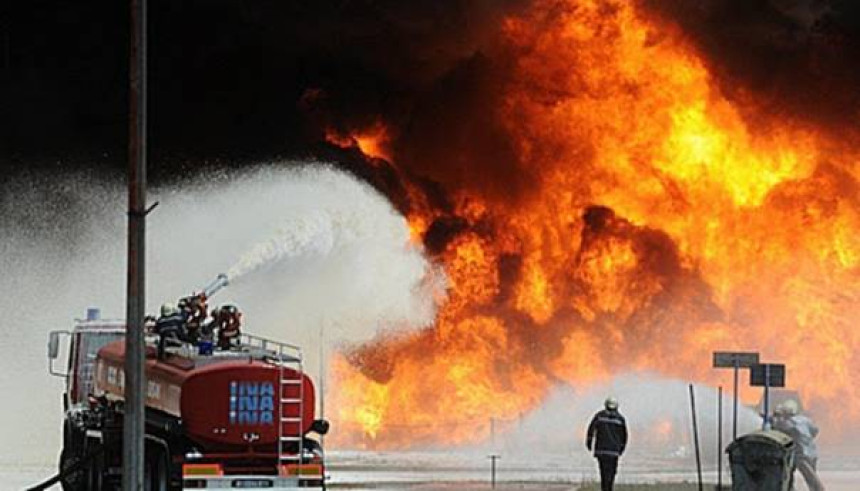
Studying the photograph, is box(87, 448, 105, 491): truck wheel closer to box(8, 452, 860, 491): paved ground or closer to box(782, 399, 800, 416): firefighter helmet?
box(8, 452, 860, 491): paved ground

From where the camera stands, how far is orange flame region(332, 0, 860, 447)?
40.4 metres

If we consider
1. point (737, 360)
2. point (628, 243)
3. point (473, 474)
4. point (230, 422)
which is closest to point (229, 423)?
point (230, 422)

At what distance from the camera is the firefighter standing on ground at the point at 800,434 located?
27.4m

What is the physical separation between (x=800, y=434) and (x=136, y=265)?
1192 centimetres

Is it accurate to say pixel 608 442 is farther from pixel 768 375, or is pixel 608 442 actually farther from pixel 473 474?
pixel 473 474

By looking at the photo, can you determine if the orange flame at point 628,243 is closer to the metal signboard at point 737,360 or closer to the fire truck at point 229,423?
the metal signboard at point 737,360

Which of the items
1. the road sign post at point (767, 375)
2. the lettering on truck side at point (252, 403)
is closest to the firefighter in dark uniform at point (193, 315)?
the lettering on truck side at point (252, 403)

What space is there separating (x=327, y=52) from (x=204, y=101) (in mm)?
3512

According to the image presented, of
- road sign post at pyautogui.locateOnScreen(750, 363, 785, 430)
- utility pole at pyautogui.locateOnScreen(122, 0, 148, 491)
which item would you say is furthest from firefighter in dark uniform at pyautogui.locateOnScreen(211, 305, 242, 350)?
road sign post at pyautogui.locateOnScreen(750, 363, 785, 430)

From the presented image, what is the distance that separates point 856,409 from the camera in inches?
1663

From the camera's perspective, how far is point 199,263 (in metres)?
42.3

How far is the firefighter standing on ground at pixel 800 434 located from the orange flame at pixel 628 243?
13001mm

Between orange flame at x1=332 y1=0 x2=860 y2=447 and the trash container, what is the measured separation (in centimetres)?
1891

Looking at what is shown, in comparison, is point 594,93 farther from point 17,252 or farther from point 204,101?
point 17,252
